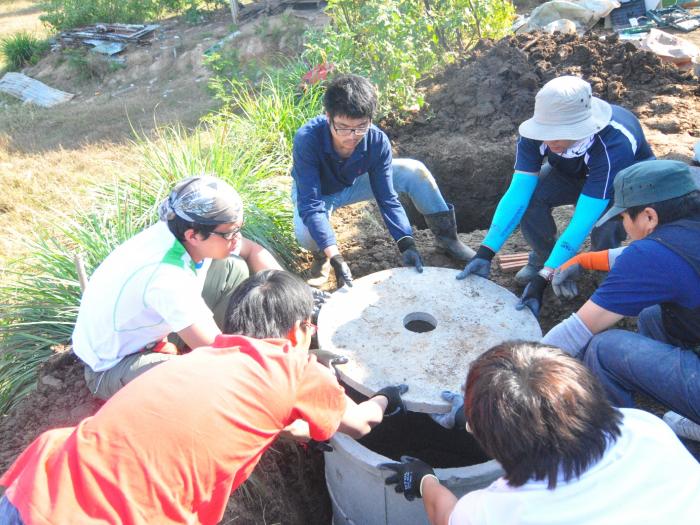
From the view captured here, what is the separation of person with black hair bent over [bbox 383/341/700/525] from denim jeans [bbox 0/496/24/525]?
1.10m

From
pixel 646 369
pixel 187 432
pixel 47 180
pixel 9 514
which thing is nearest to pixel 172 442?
pixel 187 432

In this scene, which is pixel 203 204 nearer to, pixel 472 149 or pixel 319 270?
pixel 319 270

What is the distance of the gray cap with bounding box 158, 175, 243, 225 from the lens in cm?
212

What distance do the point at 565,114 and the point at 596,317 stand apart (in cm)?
106

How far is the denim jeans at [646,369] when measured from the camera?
2.00m

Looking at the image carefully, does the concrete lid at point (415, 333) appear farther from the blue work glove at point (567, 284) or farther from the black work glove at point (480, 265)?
the blue work glove at point (567, 284)

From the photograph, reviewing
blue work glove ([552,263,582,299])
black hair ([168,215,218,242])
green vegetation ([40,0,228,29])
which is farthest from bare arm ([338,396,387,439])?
green vegetation ([40,0,228,29])

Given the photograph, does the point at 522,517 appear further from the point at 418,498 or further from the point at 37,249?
the point at 37,249

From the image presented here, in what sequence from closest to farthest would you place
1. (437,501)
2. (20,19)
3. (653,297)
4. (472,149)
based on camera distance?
(437,501)
(653,297)
(472,149)
(20,19)

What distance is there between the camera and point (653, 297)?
1.97m

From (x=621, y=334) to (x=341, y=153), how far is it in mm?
1713

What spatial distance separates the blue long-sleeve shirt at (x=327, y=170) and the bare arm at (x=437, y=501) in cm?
152

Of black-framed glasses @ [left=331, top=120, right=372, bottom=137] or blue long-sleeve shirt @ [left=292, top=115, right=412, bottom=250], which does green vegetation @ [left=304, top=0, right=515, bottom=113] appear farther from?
black-framed glasses @ [left=331, top=120, right=372, bottom=137]

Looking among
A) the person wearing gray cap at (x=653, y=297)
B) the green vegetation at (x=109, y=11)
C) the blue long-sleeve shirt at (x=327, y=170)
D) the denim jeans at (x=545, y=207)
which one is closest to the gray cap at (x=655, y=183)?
the person wearing gray cap at (x=653, y=297)
